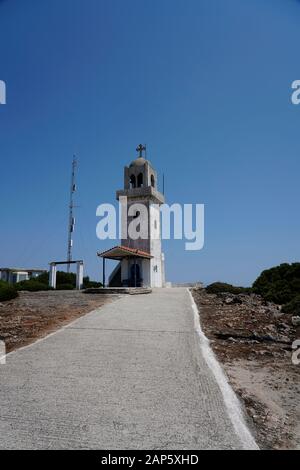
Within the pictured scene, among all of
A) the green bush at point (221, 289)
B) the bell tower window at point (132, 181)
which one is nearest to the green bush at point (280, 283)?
the green bush at point (221, 289)

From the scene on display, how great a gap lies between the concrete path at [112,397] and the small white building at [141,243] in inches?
711

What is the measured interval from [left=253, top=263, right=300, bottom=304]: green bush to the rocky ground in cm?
926

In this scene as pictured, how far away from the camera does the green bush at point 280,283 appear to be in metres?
20.2

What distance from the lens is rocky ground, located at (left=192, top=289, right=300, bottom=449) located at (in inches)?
147

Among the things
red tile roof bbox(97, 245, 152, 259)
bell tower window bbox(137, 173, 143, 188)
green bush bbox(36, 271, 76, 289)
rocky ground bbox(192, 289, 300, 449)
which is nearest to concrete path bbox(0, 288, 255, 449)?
rocky ground bbox(192, 289, 300, 449)

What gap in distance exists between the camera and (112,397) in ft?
14.2

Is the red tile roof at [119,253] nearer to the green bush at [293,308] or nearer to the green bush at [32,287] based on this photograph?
the green bush at [32,287]

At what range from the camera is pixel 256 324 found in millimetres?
10719

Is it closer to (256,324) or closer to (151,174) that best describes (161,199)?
(151,174)

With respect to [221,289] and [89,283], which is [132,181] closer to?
[89,283]

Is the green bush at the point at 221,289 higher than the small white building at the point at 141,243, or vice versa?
the small white building at the point at 141,243

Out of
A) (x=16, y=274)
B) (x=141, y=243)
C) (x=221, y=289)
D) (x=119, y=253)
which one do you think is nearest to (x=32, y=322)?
(x=119, y=253)
